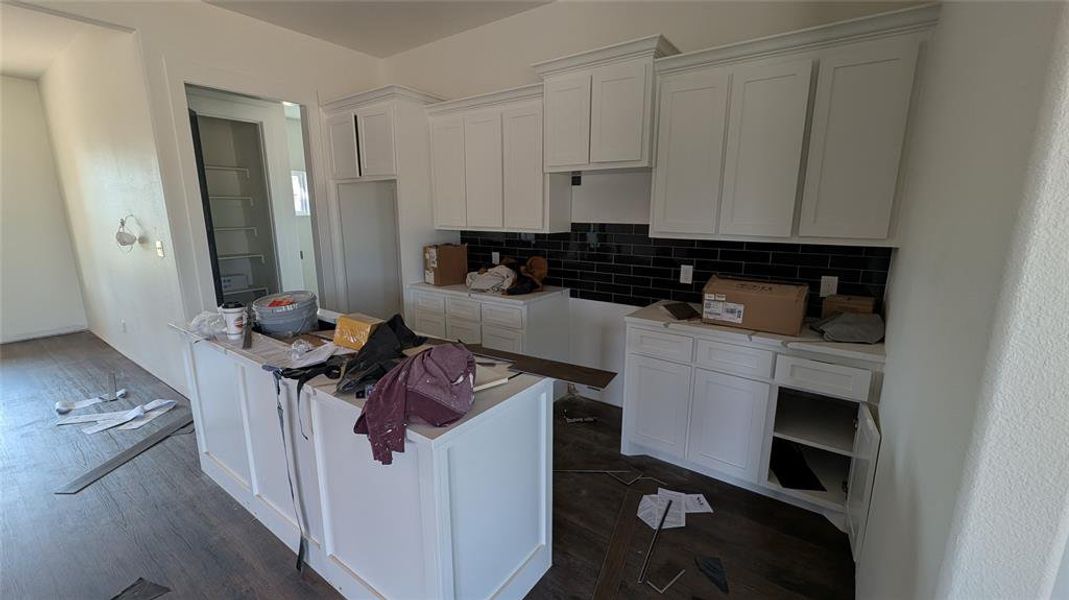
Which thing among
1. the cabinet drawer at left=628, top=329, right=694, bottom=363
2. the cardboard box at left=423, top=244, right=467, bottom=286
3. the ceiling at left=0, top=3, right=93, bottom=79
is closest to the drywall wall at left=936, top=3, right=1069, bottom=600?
the cabinet drawer at left=628, top=329, right=694, bottom=363

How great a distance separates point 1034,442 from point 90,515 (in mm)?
3585

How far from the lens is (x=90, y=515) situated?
2.22 metres

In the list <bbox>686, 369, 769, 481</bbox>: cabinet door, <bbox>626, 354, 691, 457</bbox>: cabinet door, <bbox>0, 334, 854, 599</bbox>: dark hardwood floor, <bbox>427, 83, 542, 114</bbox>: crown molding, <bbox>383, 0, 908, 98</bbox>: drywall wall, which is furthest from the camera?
<bbox>427, 83, 542, 114</bbox>: crown molding

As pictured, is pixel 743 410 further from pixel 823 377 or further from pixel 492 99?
pixel 492 99

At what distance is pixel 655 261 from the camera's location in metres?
2.94

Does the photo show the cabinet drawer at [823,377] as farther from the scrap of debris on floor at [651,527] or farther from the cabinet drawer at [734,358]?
the scrap of debris on floor at [651,527]

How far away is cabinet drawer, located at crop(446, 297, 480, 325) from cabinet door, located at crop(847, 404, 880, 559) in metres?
2.36

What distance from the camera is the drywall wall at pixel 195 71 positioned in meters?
2.80

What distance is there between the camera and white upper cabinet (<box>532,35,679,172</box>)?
2.41 m

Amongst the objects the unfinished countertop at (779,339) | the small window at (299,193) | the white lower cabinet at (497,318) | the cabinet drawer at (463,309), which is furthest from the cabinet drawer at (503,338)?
the small window at (299,193)

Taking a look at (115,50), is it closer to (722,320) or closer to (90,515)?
(90,515)

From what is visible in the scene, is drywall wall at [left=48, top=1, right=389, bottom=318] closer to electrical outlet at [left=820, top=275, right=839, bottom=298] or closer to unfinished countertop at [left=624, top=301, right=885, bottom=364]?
unfinished countertop at [left=624, top=301, right=885, bottom=364]

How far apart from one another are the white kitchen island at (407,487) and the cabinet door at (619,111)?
155 centimetres

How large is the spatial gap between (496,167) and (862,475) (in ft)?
8.98
